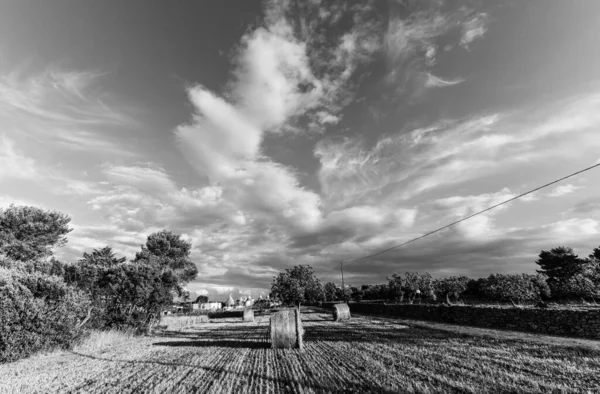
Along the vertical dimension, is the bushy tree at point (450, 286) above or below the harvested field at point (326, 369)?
above

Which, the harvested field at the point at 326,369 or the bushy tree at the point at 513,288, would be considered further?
the bushy tree at the point at 513,288

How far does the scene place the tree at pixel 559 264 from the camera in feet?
288

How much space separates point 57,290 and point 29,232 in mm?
26818

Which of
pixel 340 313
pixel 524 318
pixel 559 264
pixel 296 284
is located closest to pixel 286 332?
pixel 340 313

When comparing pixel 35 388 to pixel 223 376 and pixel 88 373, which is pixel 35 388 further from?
pixel 223 376

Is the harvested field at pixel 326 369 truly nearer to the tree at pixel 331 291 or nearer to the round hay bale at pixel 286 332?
the round hay bale at pixel 286 332

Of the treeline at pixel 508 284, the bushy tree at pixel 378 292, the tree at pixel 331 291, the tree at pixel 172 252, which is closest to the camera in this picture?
the tree at pixel 172 252

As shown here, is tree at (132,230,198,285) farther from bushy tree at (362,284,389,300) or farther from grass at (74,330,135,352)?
bushy tree at (362,284,389,300)

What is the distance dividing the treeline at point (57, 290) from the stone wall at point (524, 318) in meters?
30.4

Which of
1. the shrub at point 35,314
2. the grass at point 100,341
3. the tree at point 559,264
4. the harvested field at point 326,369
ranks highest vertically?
the tree at point 559,264

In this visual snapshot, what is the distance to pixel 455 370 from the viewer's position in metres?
10.3

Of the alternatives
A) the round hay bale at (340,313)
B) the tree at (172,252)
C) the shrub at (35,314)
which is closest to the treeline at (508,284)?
the round hay bale at (340,313)

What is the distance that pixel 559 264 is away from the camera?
9281 centimetres

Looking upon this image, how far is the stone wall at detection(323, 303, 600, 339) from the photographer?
19.2 metres
